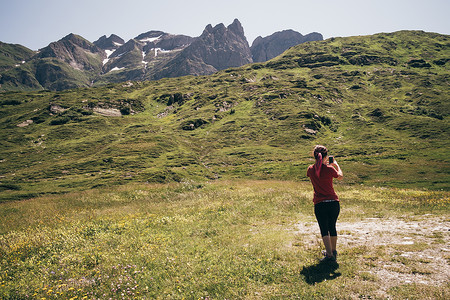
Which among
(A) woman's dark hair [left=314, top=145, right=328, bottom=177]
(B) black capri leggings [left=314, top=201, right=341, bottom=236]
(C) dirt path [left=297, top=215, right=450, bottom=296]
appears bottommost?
(C) dirt path [left=297, top=215, right=450, bottom=296]

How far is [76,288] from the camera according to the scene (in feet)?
25.4

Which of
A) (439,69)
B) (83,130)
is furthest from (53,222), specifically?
(439,69)

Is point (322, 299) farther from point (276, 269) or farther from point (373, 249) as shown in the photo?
point (373, 249)

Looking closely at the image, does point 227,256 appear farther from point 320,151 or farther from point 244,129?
point 244,129

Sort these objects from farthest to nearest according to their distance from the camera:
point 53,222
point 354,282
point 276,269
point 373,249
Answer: point 53,222 → point 373,249 → point 276,269 → point 354,282

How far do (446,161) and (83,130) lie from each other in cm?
12691

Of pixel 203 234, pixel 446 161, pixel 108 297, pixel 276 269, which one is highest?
pixel 108 297

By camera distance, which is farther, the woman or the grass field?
the woman

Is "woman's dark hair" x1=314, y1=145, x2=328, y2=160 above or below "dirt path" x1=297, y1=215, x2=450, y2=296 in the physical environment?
above

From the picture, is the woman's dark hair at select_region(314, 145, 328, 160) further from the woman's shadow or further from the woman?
the woman's shadow

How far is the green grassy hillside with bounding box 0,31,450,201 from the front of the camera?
177 ft

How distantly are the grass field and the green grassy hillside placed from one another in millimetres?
33824

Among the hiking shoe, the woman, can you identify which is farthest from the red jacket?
the hiking shoe

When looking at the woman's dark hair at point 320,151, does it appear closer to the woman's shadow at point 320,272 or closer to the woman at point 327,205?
the woman at point 327,205
